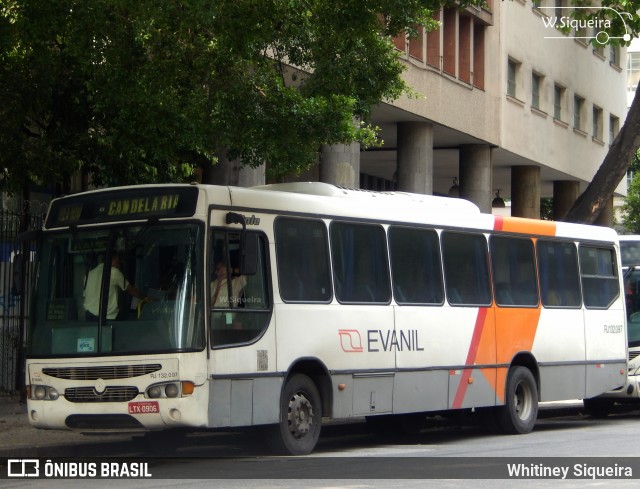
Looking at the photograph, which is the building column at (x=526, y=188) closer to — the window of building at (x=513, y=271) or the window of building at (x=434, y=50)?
the window of building at (x=434, y=50)

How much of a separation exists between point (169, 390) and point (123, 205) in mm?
2072

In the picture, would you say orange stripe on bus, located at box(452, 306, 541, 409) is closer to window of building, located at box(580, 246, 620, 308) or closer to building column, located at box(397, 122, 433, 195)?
window of building, located at box(580, 246, 620, 308)

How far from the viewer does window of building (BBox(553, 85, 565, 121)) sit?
42875 mm

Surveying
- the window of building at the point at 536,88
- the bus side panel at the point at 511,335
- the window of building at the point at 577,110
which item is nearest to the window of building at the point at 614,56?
the window of building at the point at 577,110

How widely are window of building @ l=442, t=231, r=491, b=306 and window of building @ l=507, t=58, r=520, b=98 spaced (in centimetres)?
2193

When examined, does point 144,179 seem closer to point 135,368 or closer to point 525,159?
point 135,368

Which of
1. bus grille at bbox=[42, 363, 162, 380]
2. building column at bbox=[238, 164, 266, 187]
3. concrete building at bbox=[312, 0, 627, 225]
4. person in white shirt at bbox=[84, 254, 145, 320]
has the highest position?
concrete building at bbox=[312, 0, 627, 225]

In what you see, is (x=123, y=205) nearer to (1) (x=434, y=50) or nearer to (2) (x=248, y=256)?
(2) (x=248, y=256)

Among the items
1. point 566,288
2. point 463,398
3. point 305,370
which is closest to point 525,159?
point 566,288

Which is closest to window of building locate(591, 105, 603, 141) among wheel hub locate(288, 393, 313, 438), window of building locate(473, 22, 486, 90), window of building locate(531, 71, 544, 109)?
window of building locate(531, 71, 544, 109)

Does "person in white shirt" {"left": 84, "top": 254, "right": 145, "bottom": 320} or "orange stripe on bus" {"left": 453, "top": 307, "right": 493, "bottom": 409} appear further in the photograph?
"orange stripe on bus" {"left": 453, "top": 307, "right": 493, "bottom": 409}

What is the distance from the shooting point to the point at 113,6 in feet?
54.1

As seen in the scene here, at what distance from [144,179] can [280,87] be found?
2.76 m

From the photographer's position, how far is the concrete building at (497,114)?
109 feet
